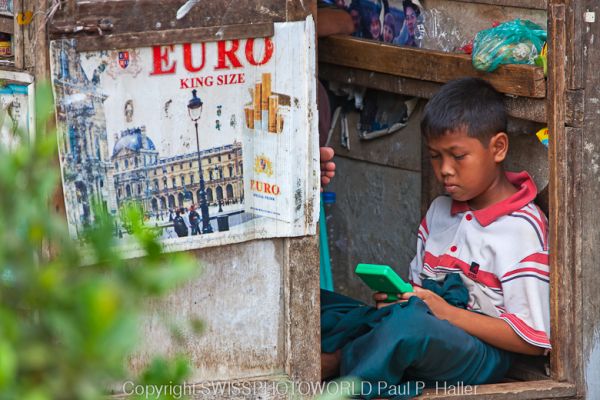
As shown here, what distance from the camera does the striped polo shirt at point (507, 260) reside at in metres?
3.38

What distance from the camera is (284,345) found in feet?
10.5

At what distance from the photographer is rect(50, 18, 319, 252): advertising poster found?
9.27 ft

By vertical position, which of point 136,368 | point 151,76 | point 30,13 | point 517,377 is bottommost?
point 517,377

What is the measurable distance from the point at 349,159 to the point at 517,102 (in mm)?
1609

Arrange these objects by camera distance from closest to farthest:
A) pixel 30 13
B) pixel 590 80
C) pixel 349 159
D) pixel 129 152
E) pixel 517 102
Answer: pixel 30 13 → pixel 129 152 → pixel 590 80 → pixel 517 102 → pixel 349 159

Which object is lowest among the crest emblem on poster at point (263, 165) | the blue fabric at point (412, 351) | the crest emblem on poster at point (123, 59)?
the blue fabric at point (412, 351)

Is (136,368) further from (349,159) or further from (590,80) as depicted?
(349,159)

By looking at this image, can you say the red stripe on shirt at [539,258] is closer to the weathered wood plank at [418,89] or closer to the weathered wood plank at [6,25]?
the weathered wood plank at [418,89]

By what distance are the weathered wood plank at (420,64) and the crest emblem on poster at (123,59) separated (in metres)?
1.34

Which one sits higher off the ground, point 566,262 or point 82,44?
point 82,44

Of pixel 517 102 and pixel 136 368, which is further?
pixel 517 102

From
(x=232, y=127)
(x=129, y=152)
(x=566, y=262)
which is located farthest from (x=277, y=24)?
(x=566, y=262)

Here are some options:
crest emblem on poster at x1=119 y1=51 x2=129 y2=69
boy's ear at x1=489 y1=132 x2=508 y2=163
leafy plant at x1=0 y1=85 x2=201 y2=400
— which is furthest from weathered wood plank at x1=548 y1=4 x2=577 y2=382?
leafy plant at x1=0 y1=85 x2=201 y2=400

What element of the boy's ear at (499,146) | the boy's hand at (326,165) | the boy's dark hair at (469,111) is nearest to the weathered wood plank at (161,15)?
the boy's hand at (326,165)
